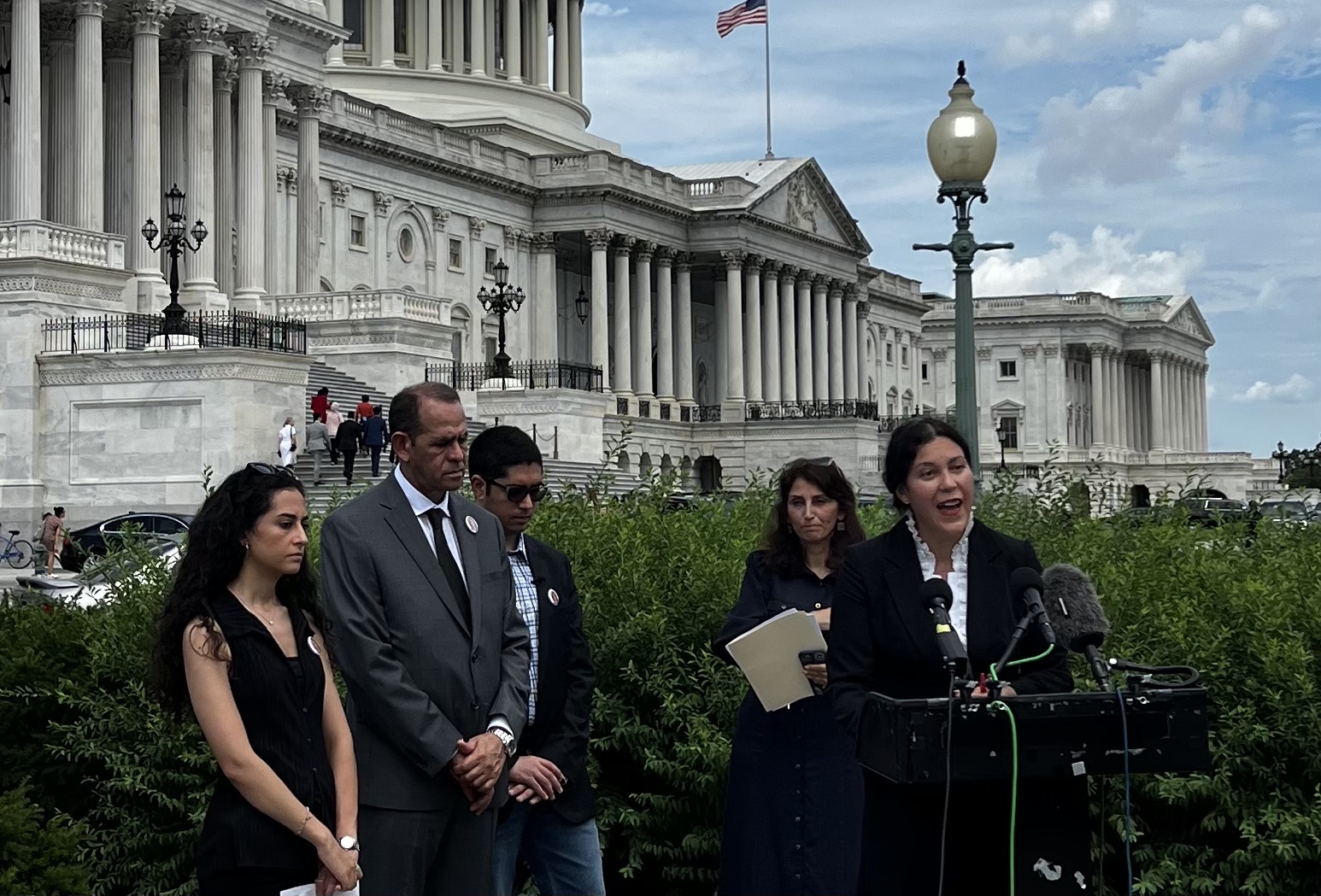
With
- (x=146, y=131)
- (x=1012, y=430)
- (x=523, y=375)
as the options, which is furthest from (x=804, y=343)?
(x=146, y=131)

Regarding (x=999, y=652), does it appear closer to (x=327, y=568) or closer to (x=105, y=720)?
(x=327, y=568)

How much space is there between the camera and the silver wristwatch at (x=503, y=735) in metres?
6.77

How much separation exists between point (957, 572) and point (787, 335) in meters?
84.9

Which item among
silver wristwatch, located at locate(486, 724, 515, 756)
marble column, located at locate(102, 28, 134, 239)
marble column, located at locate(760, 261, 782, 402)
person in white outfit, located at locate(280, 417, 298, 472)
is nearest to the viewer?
silver wristwatch, located at locate(486, 724, 515, 756)

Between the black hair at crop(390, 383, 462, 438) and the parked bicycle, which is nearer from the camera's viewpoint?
the black hair at crop(390, 383, 462, 438)

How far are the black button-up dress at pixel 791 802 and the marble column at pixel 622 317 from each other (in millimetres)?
70510

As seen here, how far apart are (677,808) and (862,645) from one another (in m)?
3.92

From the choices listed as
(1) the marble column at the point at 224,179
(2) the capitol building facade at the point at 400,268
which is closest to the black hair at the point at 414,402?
(2) the capitol building facade at the point at 400,268

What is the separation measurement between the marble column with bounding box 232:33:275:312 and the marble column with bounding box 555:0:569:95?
150ft

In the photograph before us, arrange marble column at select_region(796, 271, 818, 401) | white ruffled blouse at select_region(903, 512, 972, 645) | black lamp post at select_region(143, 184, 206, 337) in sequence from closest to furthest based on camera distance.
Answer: white ruffled blouse at select_region(903, 512, 972, 645) < black lamp post at select_region(143, 184, 206, 337) < marble column at select_region(796, 271, 818, 401)

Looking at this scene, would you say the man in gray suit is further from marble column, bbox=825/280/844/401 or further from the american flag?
marble column, bbox=825/280/844/401

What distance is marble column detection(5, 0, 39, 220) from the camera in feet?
142

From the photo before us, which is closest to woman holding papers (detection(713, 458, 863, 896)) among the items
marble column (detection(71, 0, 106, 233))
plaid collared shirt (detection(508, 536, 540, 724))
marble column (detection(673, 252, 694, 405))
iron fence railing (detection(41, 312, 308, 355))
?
plaid collared shirt (detection(508, 536, 540, 724))

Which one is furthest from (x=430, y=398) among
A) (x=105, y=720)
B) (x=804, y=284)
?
(x=804, y=284)
